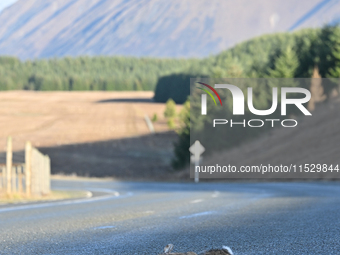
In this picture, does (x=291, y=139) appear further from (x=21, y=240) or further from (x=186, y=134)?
(x=21, y=240)

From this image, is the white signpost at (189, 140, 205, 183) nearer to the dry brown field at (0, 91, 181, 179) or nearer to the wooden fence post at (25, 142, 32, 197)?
the dry brown field at (0, 91, 181, 179)

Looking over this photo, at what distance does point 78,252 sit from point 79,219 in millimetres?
4097

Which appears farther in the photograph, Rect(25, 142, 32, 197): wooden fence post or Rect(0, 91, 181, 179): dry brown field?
Rect(0, 91, 181, 179): dry brown field

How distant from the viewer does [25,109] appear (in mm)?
115750

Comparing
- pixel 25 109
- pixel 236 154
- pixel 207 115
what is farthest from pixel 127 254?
pixel 25 109

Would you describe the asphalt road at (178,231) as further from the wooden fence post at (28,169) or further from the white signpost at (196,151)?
the white signpost at (196,151)

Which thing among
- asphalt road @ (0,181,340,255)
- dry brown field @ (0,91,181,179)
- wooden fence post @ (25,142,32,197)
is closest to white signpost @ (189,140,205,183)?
dry brown field @ (0,91,181,179)

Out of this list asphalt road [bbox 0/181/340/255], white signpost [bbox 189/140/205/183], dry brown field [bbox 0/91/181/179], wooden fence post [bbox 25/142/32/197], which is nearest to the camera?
asphalt road [bbox 0/181/340/255]

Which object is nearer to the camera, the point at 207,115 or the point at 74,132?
the point at 207,115

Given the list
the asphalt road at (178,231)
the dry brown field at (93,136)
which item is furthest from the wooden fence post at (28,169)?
the dry brown field at (93,136)

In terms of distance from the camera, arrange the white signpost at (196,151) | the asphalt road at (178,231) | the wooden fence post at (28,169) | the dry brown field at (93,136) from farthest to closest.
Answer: the dry brown field at (93,136)
the white signpost at (196,151)
the wooden fence post at (28,169)
the asphalt road at (178,231)

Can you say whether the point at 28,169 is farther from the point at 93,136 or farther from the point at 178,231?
the point at 93,136

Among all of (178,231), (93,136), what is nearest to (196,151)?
(93,136)

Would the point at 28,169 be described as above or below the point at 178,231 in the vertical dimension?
below
